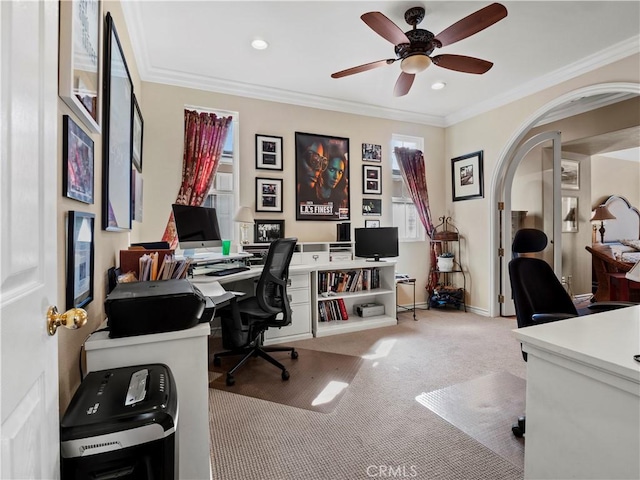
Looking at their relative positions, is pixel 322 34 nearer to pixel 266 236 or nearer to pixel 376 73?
pixel 376 73

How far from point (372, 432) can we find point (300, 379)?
0.82 m

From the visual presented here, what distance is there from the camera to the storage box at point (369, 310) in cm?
405

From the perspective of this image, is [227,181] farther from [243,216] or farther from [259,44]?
[259,44]

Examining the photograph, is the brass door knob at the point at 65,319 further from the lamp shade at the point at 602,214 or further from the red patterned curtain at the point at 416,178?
the lamp shade at the point at 602,214

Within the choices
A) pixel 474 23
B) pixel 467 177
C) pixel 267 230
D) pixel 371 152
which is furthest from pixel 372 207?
pixel 474 23

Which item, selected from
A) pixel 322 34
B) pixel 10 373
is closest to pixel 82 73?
pixel 10 373

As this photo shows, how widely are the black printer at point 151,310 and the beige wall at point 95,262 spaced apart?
15 centimetres

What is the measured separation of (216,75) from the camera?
11.6 ft

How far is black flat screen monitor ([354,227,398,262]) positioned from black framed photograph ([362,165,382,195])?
25.3 inches

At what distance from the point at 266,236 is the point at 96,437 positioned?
3.14m

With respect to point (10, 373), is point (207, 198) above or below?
above

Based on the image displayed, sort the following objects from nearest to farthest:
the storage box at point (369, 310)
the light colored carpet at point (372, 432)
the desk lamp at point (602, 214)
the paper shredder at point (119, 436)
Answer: the paper shredder at point (119, 436) → the light colored carpet at point (372, 432) → the storage box at point (369, 310) → the desk lamp at point (602, 214)

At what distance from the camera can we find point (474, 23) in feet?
7.06

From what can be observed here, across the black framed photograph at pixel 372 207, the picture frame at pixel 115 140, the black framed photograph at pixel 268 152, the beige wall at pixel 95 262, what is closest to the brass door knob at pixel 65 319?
the beige wall at pixel 95 262
